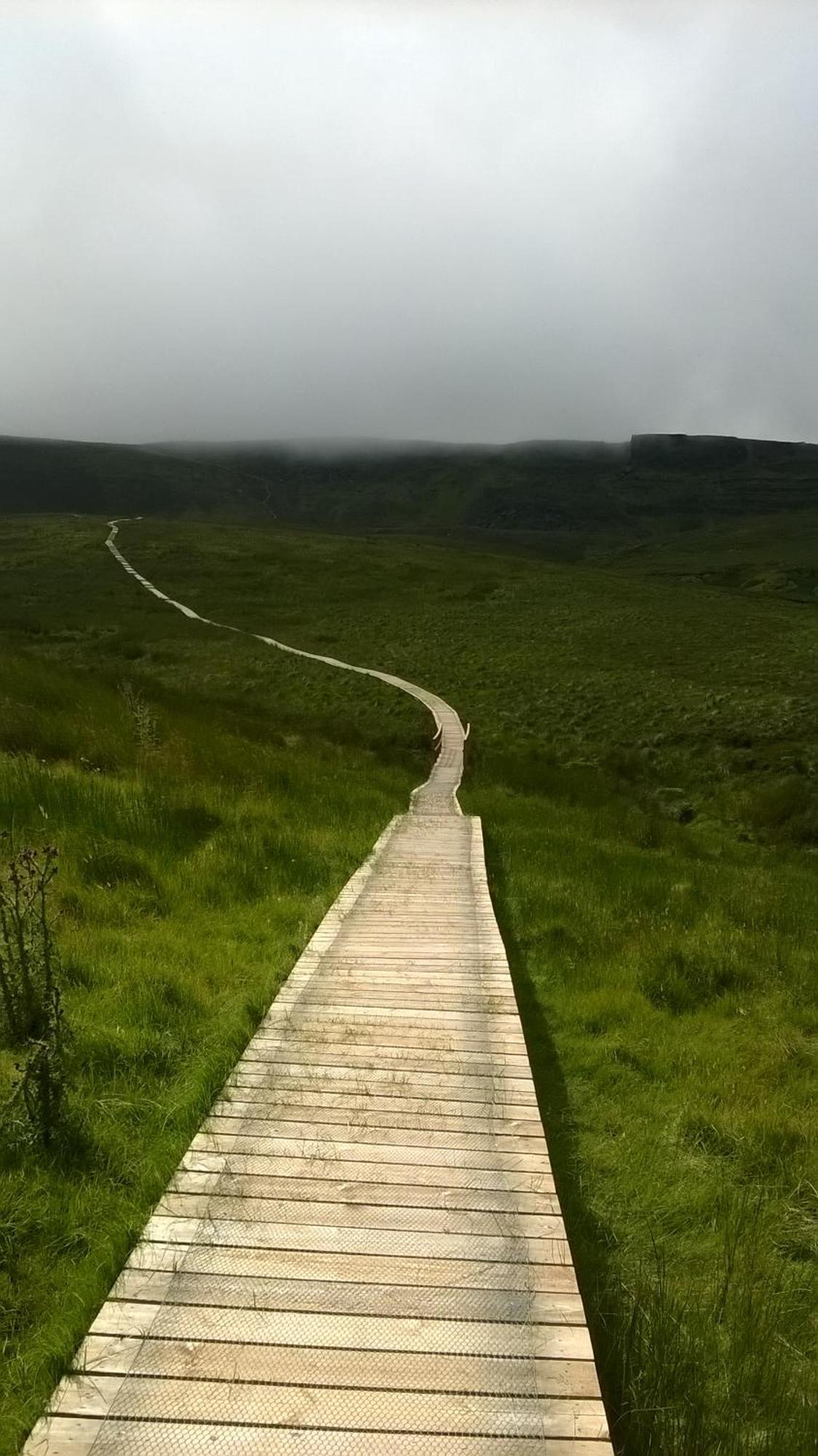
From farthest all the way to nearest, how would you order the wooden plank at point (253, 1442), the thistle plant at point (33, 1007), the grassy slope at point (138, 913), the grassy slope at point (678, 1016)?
1. the thistle plant at point (33, 1007)
2. the grassy slope at point (138, 913)
3. the grassy slope at point (678, 1016)
4. the wooden plank at point (253, 1442)

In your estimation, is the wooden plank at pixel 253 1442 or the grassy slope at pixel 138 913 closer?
the wooden plank at pixel 253 1442

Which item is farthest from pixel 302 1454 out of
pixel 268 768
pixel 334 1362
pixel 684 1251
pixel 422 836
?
pixel 268 768

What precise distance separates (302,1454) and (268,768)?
11026mm

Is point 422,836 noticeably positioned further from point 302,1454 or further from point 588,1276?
point 302,1454

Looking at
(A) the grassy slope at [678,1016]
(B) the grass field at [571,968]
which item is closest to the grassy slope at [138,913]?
(B) the grass field at [571,968]

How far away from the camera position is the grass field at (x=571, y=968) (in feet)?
10.8

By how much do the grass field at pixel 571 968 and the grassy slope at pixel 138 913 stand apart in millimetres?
25

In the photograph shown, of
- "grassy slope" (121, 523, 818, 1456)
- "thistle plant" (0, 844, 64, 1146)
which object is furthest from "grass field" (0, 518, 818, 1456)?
"thistle plant" (0, 844, 64, 1146)

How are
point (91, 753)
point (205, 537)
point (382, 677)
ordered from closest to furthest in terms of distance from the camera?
point (91, 753) < point (382, 677) < point (205, 537)

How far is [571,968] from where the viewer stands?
24.4 feet

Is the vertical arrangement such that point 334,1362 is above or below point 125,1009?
above

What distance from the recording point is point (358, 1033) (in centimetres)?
523

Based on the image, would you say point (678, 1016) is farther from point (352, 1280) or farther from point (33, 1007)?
point (33, 1007)

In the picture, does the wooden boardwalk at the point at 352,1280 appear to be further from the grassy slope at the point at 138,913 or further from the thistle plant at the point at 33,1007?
the thistle plant at the point at 33,1007
